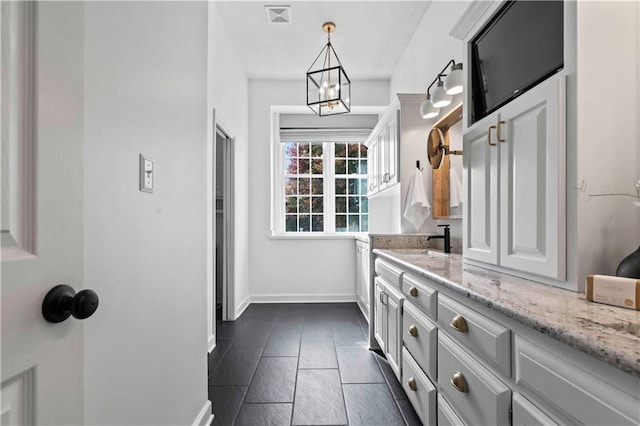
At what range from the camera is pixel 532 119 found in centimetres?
119

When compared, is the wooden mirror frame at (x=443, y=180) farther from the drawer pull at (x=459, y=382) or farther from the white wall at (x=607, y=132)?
the drawer pull at (x=459, y=382)

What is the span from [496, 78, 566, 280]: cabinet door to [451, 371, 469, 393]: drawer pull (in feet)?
1.49

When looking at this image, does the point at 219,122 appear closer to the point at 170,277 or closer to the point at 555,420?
the point at 170,277

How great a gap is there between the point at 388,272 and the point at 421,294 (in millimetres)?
712

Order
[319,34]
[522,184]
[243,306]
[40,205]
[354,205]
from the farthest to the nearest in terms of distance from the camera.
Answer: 1. [354,205]
2. [243,306]
3. [319,34]
4. [522,184]
5. [40,205]

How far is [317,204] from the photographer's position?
15.9ft

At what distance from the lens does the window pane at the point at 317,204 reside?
484cm

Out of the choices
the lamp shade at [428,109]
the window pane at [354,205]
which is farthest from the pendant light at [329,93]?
the window pane at [354,205]

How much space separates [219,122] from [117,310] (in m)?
2.54

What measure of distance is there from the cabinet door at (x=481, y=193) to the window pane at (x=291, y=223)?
3.29 metres

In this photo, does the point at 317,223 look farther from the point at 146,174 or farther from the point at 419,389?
the point at 146,174

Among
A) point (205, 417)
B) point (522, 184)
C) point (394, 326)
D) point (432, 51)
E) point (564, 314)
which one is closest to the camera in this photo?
point (564, 314)

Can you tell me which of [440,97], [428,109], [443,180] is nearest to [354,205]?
[443,180]

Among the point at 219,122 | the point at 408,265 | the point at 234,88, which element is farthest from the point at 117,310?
the point at 234,88
